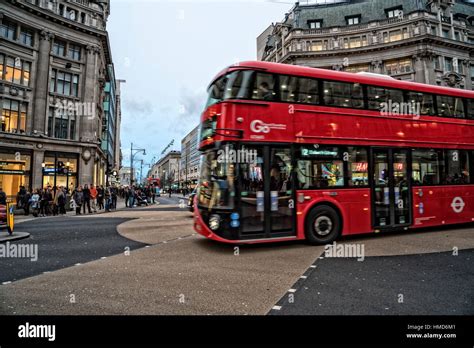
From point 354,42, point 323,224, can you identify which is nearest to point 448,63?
→ point 354,42

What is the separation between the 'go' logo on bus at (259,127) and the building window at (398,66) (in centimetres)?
4108

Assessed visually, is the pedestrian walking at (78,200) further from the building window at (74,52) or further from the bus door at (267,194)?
the building window at (74,52)

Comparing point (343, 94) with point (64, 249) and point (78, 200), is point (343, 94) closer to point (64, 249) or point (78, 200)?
point (64, 249)

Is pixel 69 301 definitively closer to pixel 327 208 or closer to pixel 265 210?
pixel 265 210

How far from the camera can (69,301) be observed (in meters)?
3.93

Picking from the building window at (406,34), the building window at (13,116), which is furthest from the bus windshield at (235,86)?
the building window at (406,34)

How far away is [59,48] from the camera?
28.9m

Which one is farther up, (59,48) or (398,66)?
(398,66)

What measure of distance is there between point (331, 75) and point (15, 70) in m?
30.1

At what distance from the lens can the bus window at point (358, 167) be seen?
8037 mm

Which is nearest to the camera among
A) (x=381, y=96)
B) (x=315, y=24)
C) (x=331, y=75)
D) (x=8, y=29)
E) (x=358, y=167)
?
(x=331, y=75)

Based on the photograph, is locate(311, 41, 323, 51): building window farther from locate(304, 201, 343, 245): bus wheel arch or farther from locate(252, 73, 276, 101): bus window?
locate(304, 201, 343, 245): bus wheel arch

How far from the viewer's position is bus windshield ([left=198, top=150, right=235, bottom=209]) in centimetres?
681
